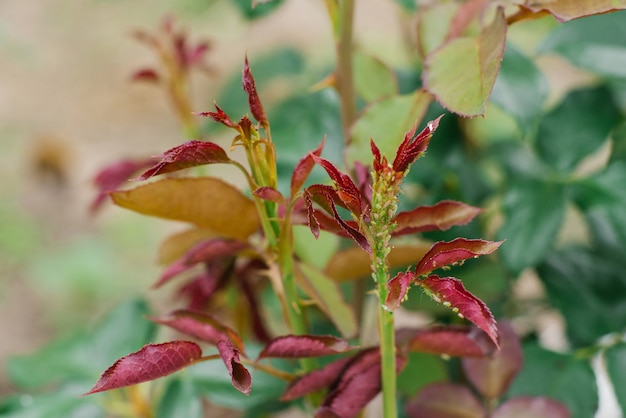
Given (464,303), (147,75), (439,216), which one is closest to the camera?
(464,303)

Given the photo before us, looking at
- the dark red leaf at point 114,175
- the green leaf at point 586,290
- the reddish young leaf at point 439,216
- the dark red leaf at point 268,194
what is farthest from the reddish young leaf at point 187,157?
the green leaf at point 586,290

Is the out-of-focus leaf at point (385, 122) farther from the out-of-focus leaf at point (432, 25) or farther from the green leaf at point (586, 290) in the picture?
the green leaf at point (586, 290)

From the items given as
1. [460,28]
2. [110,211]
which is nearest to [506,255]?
[460,28]

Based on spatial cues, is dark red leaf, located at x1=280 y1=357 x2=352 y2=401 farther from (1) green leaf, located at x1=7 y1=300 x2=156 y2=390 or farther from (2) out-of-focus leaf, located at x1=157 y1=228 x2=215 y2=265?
(1) green leaf, located at x1=7 y1=300 x2=156 y2=390

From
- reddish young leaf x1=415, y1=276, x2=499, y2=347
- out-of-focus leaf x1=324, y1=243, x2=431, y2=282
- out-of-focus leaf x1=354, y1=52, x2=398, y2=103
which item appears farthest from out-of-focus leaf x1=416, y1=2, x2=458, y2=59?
reddish young leaf x1=415, y1=276, x2=499, y2=347

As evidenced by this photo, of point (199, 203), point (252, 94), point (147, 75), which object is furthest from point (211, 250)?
point (147, 75)

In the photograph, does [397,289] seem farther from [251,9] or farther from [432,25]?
[251,9]
